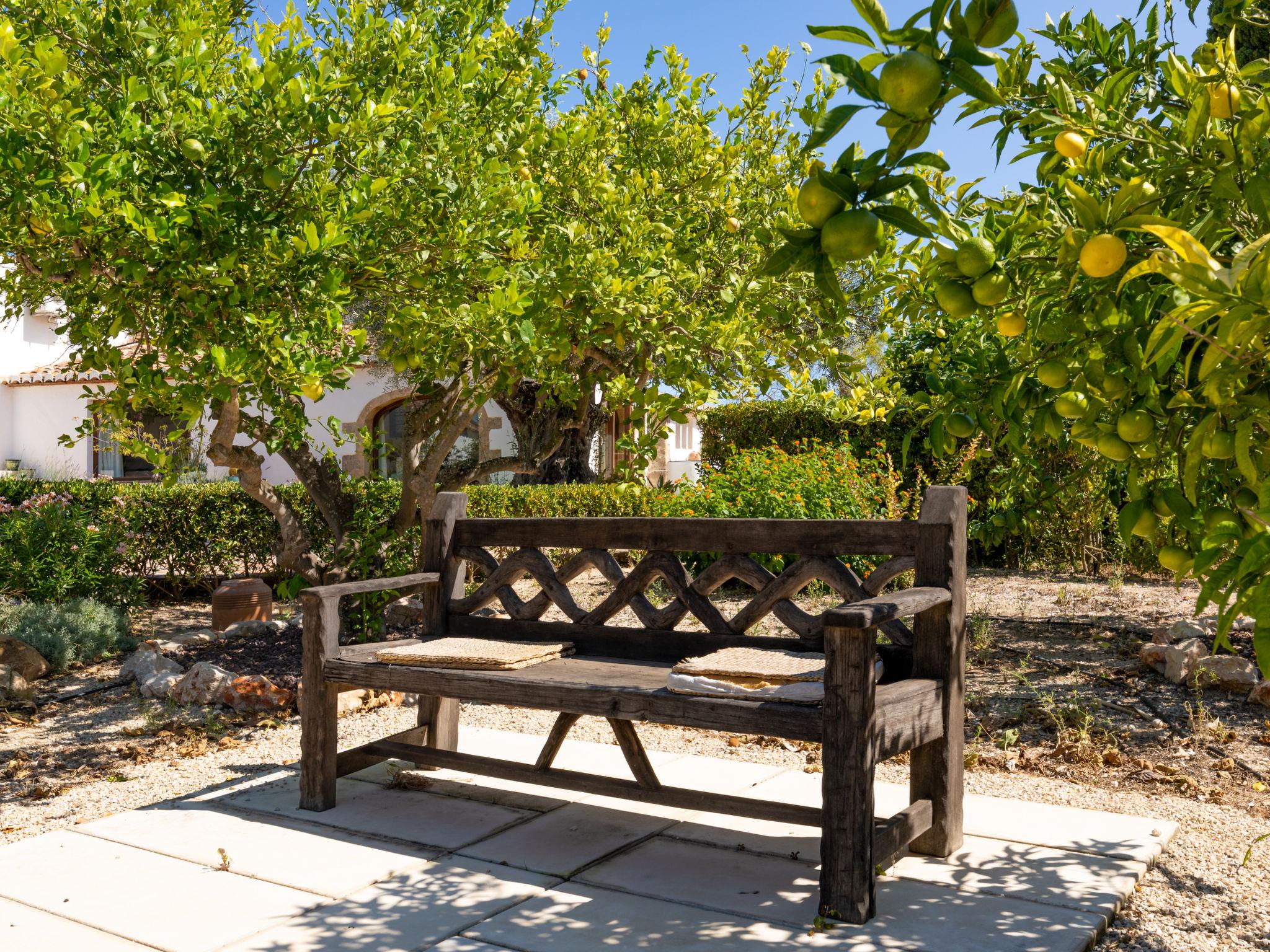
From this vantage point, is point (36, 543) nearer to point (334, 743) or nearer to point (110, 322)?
point (110, 322)

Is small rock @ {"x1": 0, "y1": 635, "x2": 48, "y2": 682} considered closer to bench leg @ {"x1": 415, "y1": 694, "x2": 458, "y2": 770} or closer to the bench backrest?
bench leg @ {"x1": 415, "y1": 694, "x2": 458, "y2": 770}

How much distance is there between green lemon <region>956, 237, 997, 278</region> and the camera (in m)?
1.50

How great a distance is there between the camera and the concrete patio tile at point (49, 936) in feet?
8.61

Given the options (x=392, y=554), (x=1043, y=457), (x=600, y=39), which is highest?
(x=600, y=39)

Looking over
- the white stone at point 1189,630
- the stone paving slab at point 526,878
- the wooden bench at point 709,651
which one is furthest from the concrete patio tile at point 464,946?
the white stone at point 1189,630

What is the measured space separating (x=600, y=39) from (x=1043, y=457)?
5.37m

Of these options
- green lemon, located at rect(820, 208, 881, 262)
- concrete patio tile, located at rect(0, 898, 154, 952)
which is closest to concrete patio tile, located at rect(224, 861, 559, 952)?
concrete patio tile, located at rect(0, 898, 154, 952)

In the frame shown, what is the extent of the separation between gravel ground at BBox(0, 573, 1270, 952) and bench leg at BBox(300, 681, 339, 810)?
596mm

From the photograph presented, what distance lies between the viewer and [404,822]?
12.0 ft

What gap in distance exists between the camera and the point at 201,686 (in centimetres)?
538

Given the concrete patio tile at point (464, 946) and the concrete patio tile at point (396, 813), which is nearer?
the concrete patio tile at point (464, 946)

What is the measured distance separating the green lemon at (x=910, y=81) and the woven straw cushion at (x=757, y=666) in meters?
2.19

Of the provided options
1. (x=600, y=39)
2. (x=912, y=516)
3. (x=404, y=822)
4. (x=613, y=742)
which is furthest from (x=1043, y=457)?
(x=404, y=822)

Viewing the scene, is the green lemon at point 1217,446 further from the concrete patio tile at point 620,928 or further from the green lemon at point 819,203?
the concrete patio tile at point 620,928
